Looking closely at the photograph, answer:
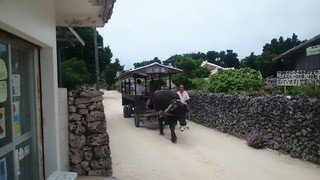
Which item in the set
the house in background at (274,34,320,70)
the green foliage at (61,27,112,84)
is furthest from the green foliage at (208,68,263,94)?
the green foliage at (61,27,112,84)

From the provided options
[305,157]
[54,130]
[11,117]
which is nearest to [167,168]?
[305,157]

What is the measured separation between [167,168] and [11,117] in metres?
4.70

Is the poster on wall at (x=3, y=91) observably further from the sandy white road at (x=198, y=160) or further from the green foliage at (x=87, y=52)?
the green foliage at (x=87, y=52)

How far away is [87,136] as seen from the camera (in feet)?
20.3

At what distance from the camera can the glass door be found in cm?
338

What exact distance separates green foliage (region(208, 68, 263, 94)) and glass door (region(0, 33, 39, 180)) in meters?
10.2

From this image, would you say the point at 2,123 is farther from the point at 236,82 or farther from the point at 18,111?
the point at 236,82

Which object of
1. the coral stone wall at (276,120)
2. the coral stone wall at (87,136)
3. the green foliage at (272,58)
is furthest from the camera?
the green foliage at (272,58)

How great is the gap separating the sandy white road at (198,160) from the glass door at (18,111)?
9.97 ft

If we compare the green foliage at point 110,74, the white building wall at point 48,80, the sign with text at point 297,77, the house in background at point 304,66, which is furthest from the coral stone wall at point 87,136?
the green foliage at point 110,74

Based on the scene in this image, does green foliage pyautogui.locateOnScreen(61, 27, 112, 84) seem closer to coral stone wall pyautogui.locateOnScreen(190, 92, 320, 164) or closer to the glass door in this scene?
coral stone wall pyautogui.locateOnScreen(190, 92, 320, 164)

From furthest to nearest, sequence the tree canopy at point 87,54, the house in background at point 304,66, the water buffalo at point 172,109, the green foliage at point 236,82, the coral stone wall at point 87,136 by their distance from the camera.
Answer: the tree canopy at point 87,54
the green foliage at point 236,82
the house in background at point 304,66
the water buffalo at point 172,109
the coral stone wall at point 87,136

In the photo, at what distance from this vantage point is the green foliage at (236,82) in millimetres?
13686

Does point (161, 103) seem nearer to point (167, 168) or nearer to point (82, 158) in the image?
point (167, 168)
